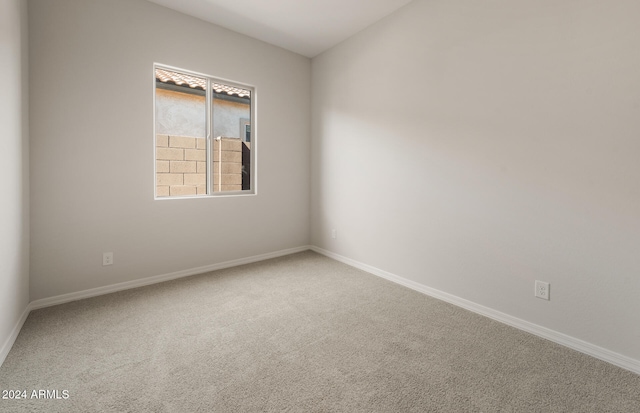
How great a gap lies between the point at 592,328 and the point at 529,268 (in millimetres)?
459

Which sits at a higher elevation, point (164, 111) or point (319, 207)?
point (164, 111)

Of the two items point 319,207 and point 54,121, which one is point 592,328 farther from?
point 54,121

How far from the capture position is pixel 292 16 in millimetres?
3051

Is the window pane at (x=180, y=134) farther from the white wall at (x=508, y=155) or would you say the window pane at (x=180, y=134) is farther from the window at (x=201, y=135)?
the white wall at (x=508, y=155)

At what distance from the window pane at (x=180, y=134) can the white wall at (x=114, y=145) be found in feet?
0.57

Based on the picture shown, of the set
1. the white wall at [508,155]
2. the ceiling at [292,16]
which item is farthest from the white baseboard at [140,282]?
the ceiling at [292,16]

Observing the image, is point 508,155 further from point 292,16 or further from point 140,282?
point 140,282

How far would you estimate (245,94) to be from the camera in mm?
3613

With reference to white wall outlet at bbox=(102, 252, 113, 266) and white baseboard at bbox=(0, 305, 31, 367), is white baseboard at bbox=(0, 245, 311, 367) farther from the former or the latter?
white wall outlet at bbox=(102, 252, 113, 266)

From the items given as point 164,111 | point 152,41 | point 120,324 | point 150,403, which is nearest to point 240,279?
point 120,324

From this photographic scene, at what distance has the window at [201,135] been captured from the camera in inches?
121

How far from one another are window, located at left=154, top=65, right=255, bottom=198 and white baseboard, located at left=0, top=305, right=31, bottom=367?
1361 mm

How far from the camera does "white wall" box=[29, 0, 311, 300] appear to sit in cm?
238

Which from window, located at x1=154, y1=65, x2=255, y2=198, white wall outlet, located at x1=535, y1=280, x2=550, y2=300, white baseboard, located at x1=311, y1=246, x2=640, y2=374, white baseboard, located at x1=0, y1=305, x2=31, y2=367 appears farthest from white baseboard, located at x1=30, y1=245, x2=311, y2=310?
white wall outlet, located at x1=535, y1=280, x2=550, y2=300
